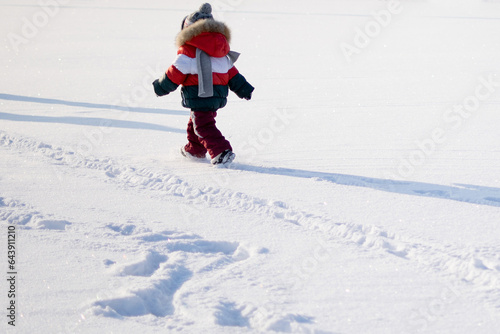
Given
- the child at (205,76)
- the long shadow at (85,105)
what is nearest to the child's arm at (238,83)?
the child at (205,76)

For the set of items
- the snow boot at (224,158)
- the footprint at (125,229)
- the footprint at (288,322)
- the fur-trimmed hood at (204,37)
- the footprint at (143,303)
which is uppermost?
the fur-trimmed hood at (204,37)

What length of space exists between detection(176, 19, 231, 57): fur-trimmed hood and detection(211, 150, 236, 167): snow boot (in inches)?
30.5

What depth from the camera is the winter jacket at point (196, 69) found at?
4.04 meters

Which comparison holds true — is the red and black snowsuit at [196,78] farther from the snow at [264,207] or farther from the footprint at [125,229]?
the footprint at [125,229]

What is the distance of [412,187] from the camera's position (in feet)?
12.8

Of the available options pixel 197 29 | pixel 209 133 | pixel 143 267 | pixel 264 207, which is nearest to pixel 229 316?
pixel 143 267

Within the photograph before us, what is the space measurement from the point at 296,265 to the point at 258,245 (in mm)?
300

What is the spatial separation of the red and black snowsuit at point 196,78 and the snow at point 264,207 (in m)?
0.31

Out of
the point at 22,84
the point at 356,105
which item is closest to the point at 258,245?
the point at 356,105

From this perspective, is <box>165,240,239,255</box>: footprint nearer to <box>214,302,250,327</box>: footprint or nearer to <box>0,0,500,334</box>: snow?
<box>0,0,500,334</box>: snow

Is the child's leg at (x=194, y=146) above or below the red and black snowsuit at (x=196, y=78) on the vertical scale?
below

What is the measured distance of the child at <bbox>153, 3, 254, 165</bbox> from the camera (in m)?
4.05

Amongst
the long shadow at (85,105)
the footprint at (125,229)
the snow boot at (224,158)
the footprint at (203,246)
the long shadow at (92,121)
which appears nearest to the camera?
the footprint at (203,246)

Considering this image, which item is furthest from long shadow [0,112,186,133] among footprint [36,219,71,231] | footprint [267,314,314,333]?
footprint [267,314,314,333]
